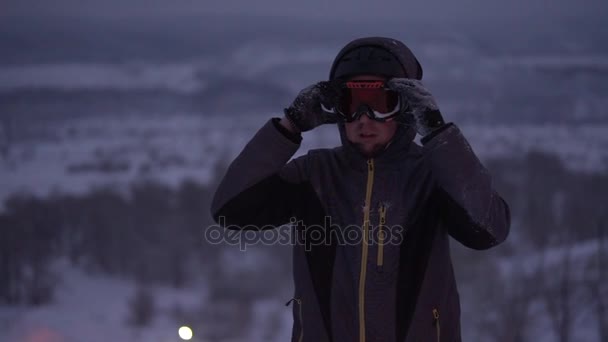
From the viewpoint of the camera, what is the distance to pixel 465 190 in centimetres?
135

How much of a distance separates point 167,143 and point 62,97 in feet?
17.8

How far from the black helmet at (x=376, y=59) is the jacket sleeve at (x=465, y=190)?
0.22 metres

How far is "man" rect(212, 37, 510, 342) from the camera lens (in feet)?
4.50

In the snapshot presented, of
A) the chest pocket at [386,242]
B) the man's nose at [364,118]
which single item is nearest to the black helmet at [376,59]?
the man's nose at [364,118]

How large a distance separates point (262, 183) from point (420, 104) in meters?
0.42

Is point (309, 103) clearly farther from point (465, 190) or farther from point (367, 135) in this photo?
point (465, 190)

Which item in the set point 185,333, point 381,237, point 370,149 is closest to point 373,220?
point 381,237

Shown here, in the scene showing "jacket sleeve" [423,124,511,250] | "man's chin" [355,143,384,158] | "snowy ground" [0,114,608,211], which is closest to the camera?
"jacket sleeve" [423,124,511,250]

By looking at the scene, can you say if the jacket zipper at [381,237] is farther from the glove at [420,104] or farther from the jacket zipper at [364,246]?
the glove at [420,104]

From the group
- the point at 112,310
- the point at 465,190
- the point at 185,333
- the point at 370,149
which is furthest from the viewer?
the point at 112,310

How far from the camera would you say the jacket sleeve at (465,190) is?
1353mm

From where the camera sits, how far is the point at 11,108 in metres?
26.0

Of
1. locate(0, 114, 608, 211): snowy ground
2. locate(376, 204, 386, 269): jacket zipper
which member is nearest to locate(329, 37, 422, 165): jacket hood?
locate(376, 204, 386, 269): jacket zipper

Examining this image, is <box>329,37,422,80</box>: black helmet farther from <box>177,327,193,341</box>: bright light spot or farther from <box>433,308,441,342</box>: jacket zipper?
<box>177,327,193,341</box>: bright light spot
